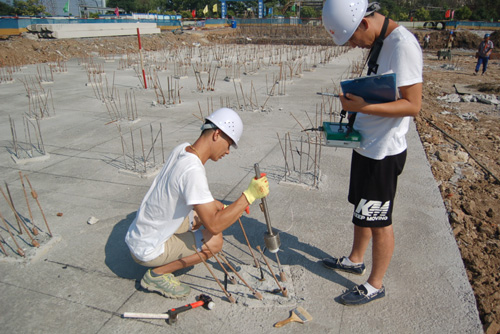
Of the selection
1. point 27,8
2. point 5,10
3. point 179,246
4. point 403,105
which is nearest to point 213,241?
point 179,246

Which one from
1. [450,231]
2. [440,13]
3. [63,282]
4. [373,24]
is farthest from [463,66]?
[440,13]

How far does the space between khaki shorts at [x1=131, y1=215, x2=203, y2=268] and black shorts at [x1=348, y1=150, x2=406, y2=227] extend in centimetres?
103

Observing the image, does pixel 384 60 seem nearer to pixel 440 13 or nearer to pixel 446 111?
pixel 446 111

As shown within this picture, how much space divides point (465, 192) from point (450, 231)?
1174 mm

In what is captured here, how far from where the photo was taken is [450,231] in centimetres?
294

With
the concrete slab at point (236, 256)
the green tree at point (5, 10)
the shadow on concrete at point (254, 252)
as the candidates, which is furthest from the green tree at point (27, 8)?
the shadow on concrete at point (254, 252)

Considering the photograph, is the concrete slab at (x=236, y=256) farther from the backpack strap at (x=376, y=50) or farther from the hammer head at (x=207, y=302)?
the backpack strap at (x=376, y=50)

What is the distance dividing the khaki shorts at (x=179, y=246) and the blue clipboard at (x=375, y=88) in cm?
129

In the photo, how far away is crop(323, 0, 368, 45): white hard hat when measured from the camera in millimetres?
Result: 1823

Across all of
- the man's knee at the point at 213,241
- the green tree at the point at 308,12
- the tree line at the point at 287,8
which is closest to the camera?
the man's knee at the point at 213,241

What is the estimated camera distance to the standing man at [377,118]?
178cm

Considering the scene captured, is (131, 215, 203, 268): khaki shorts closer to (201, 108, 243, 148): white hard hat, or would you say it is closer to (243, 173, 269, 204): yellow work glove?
(243, 173, 269, 204): yellow work glove

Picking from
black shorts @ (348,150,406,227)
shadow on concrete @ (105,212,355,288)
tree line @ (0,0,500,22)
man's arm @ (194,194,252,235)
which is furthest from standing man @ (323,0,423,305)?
tree line @ (0,0,500,22)

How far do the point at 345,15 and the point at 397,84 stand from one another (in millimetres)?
457
